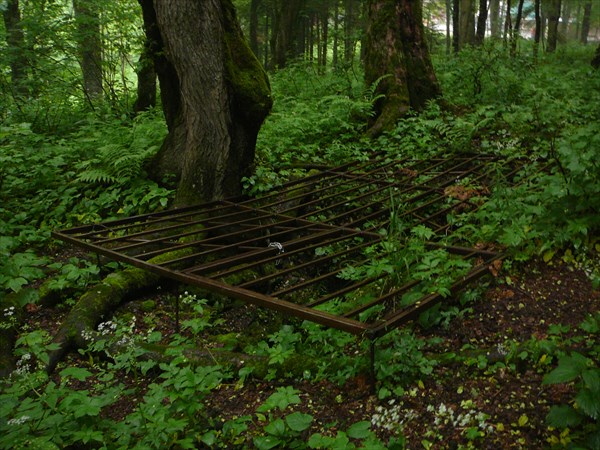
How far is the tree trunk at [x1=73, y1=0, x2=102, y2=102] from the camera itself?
9477 millimetres

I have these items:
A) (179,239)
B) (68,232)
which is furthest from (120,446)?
(68,232)

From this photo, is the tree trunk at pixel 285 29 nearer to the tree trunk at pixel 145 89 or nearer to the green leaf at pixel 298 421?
the tree trunk at pixel 145 89

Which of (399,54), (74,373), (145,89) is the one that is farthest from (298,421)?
(145,89)

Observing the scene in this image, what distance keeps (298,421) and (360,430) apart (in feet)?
1.04

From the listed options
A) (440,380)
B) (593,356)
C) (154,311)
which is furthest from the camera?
(154,311)

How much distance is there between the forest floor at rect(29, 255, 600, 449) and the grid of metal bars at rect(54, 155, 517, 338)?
1.02ft

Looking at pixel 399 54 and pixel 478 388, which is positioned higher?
pixel 399 54

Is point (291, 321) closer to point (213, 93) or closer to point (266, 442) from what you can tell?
point (266, 442)

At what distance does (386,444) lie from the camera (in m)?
2.50

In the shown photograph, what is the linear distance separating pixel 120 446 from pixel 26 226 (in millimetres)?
4576

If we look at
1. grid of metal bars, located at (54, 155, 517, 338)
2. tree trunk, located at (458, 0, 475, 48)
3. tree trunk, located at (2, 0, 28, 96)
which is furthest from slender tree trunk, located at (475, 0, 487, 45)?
tree trunk, located at (2, 0, 28, 96)

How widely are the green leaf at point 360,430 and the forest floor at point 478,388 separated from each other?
0.17m

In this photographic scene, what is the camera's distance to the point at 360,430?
242 cm

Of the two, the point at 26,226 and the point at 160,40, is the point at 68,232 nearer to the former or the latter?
the point at 26,226
